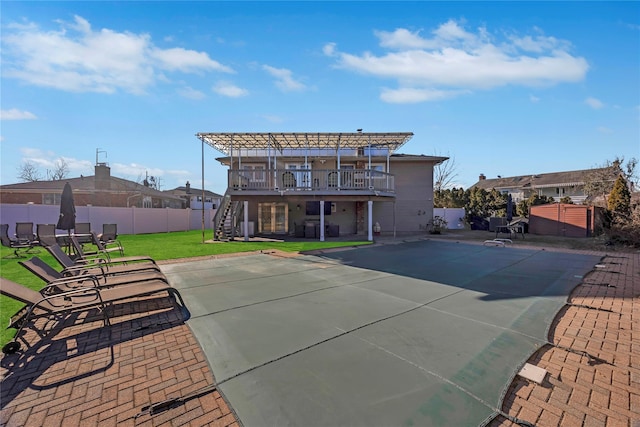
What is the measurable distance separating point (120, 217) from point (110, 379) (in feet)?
68.6

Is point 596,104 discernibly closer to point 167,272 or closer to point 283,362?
point 283,362

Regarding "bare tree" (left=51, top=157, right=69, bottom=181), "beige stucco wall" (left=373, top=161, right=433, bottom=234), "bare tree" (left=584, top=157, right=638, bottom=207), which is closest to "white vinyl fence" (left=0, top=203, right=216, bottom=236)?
"beige stucco wall" (left=373, top=161, right=433, bottom=234)

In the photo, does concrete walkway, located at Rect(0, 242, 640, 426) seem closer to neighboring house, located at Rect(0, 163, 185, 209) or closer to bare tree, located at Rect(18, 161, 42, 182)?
neighboring house, located at Rect(0, 163, 185, 209)

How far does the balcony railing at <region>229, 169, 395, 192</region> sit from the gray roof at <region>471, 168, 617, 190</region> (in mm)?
29942

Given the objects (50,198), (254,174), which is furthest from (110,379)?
(50,198)

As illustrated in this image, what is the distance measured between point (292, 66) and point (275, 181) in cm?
572

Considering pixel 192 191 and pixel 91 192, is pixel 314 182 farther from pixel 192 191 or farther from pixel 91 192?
pixel 192 191

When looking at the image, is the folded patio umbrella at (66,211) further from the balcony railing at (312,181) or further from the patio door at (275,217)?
the patio door at (275,217)

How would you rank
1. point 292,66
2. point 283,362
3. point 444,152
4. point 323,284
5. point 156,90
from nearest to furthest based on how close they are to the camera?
point 283,362
point 323,284
point 156,90
point 292,66
point 444,152

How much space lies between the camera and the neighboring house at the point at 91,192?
83.8ft

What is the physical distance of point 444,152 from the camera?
4288cm

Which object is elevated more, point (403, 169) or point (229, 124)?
point (229, 124)

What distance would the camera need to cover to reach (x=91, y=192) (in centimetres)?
2834

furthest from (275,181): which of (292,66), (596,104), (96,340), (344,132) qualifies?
(596,104)
